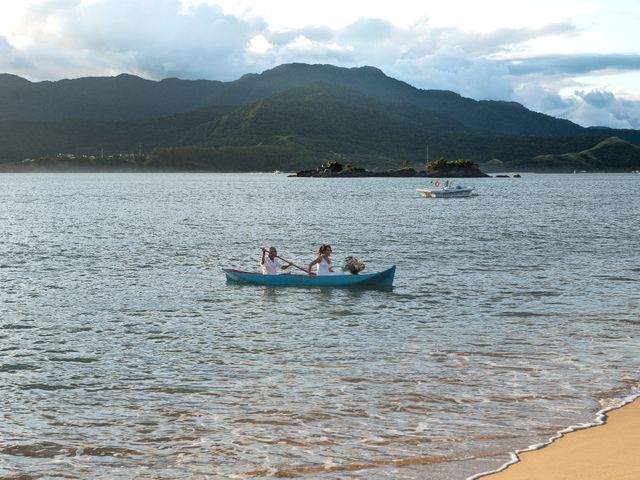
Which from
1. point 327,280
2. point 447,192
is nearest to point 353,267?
point 327,280

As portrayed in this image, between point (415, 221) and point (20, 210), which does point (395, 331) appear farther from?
point (20, 210)

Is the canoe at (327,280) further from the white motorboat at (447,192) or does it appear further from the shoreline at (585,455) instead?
the white motorboat at (447,192)

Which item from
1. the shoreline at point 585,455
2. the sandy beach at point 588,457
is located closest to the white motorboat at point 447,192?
the shoreline at point 585,455

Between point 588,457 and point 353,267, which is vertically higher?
point 353,267

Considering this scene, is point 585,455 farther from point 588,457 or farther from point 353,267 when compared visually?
point 353,267

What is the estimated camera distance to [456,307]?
27.0 meters

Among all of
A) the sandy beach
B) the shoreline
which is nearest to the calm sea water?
the shoreline

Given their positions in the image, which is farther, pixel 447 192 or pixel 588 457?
pixel 447 192

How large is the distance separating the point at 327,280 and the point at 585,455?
20.0 metres

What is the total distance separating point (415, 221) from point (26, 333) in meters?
57.9

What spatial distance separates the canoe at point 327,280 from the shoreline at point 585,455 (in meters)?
17.2

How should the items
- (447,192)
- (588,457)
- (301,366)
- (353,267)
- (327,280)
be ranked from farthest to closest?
(447,192), (353,267), (327,280), (301,366), (588,457)

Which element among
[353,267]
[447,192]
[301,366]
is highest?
[447,192]

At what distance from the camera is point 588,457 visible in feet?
36.8
